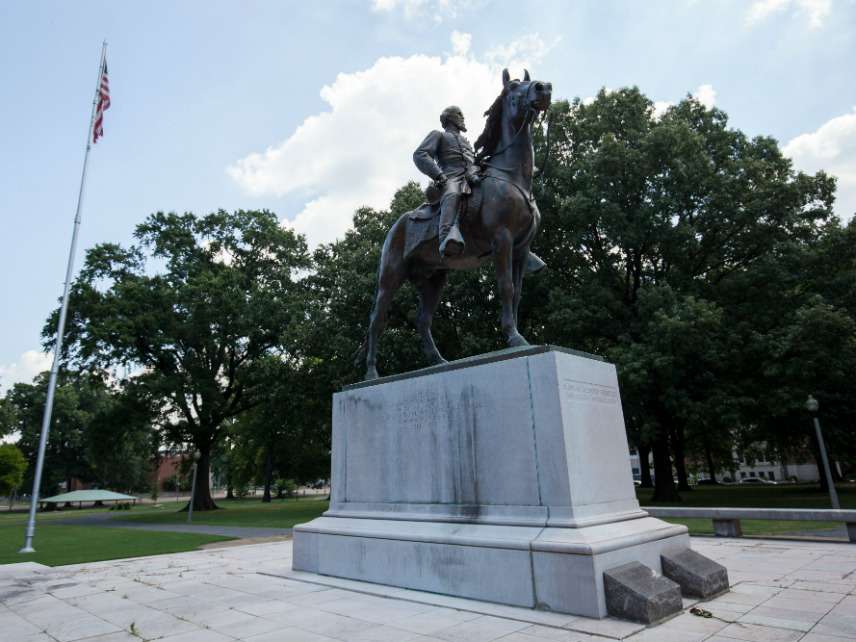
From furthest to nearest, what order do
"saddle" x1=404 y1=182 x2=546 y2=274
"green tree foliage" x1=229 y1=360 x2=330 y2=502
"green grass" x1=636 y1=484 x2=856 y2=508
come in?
1. "green tree foliage" x1=229 y1=360 x2=330 y2=502
2. "green grass" x1=636 y1=484 x2=856 y2=508
3. "saddle" x1=404 y1=182 x2=546 y2=274

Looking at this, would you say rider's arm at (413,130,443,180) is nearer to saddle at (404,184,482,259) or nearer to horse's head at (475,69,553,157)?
saddle at (404,184,482,259)

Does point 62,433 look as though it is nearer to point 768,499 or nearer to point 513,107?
point 768,499

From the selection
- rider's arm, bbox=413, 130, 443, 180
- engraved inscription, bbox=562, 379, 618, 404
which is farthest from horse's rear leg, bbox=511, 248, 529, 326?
engraved inscription, bbox=562, 379, 618, 404

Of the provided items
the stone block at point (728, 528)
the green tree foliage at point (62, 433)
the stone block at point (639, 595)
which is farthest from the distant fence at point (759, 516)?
the green tree foliage at point (62, 433)

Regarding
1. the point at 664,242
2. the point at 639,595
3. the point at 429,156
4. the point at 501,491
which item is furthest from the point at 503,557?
the point at 664,242

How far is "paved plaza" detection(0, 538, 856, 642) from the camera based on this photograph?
15.4 feet

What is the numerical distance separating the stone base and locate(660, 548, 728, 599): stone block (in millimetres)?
109

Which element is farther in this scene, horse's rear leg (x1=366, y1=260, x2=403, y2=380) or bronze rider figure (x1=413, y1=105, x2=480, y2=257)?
horse's rear leg (x1=366, y1=260, x2=403, y2=380)

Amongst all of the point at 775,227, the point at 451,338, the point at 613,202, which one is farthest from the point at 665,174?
the point at 451,338

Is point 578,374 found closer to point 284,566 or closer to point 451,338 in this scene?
point 284,566

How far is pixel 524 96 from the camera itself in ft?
24.6

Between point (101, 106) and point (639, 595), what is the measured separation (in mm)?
20271

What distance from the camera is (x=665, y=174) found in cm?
2288

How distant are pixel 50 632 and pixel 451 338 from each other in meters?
20.0
